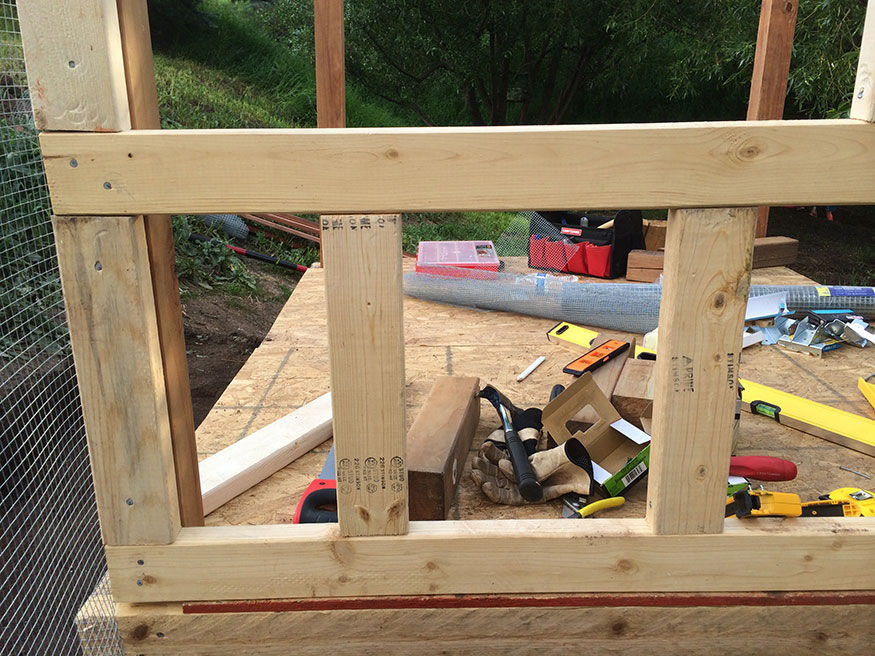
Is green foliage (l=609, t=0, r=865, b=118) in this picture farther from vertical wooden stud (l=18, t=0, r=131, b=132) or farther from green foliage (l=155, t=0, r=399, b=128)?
vertical wooden stud (l=18, t=0, r=131, b=132)

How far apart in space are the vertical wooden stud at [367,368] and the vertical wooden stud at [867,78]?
35.4 inches

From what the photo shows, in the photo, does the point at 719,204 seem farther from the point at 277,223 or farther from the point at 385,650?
the point at 277,223

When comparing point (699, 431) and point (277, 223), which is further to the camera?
point (277, 223)

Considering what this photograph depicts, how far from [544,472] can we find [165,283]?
3.83 feet

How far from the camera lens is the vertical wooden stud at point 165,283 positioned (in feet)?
4.66

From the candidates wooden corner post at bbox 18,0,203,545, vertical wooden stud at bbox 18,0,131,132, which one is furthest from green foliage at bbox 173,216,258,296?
vertical wooden stud at bbox 18,0,131,132

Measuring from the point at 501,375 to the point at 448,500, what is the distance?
117 centimetres

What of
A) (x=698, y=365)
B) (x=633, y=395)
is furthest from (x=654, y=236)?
(x=698, y=365)

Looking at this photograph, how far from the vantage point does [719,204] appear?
1.38 m

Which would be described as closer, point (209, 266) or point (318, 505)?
point (318, 505)

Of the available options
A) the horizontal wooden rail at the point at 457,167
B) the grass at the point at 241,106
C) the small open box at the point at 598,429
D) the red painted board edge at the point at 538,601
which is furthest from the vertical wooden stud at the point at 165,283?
the grass at the point at 241,106

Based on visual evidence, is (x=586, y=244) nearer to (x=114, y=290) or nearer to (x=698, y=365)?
(x=698, y=365)

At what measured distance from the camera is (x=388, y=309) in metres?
1.42

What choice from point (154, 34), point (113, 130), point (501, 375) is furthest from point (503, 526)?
point (154, 34)
